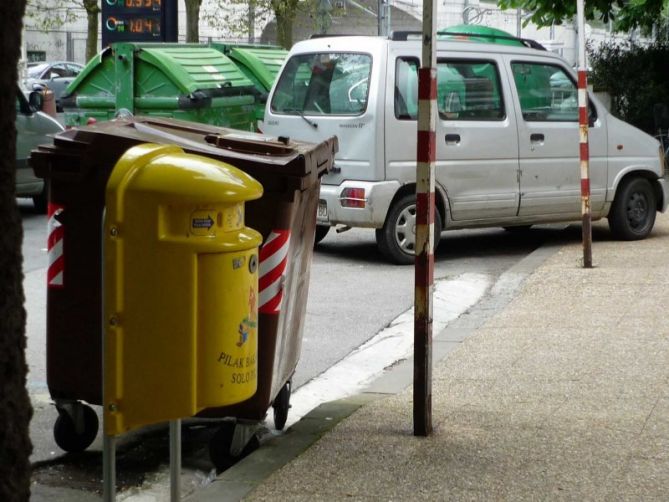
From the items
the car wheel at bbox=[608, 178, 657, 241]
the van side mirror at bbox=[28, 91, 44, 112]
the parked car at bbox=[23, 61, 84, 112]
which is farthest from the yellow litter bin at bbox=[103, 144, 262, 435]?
the parked car at bbox=[23, 61, 84, 112]

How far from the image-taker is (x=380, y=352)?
8523 mm

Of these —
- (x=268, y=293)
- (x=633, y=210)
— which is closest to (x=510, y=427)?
(x=268, y=293)

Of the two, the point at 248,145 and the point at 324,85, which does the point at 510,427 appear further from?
the point at 324,85

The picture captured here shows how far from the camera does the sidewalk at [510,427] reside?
505 cm

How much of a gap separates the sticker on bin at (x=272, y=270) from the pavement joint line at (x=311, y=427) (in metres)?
0.62

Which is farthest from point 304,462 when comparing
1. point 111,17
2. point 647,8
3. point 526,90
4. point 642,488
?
point 647,8

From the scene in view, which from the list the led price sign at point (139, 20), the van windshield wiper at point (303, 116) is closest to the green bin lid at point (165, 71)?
the led price sign at point (139, 20)

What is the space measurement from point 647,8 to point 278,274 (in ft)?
52.1

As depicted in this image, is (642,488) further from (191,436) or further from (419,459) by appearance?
(191,436)

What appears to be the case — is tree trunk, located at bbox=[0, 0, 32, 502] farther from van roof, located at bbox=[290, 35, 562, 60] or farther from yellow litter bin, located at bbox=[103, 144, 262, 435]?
van roof, located at bbox=[290, 35, 562, 60]

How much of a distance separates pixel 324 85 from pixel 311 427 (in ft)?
20.7

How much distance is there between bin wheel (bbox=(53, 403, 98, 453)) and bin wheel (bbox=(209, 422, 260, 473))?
651 millimetres

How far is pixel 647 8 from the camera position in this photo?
20109mm

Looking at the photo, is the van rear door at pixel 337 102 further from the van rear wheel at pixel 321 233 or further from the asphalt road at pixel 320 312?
the van rear wheel at pixel 321 233
